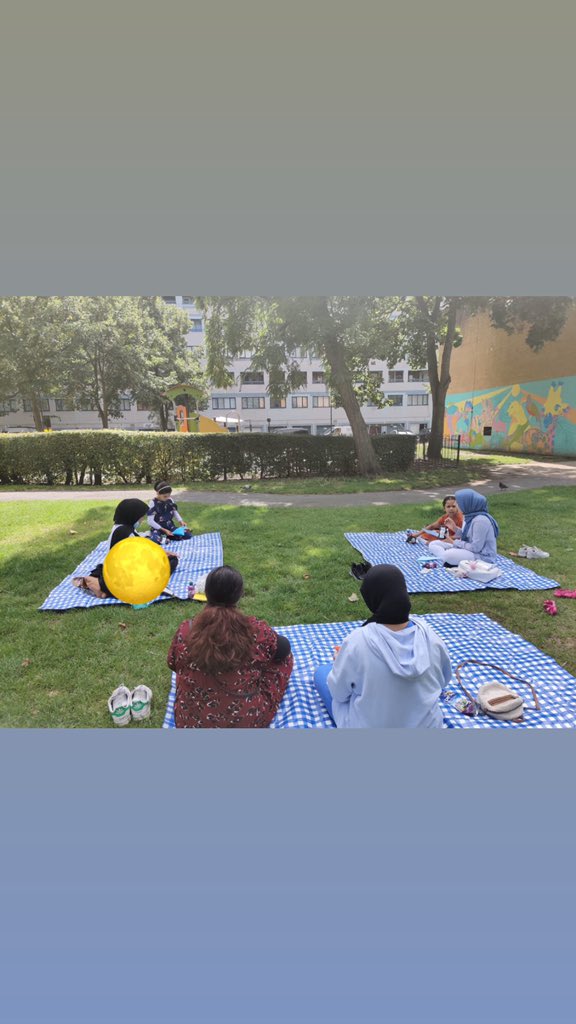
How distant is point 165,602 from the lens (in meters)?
5.28

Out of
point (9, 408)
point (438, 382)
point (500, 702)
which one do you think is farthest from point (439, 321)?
point (9, 408)

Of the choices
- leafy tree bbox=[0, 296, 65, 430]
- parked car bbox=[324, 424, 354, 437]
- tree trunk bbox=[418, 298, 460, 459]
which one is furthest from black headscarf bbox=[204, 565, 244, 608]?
leafy tree bbox=[0, 296, 65, 430]

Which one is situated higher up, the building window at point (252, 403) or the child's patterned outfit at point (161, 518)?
the building window at point (252, 403)

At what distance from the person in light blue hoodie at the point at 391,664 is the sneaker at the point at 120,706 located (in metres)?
1.53

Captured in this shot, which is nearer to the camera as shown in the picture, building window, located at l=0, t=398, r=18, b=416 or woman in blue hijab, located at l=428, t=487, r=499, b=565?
woman in blue hijab, located at l=428, t=487, r=499, b=565

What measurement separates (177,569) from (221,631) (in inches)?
155

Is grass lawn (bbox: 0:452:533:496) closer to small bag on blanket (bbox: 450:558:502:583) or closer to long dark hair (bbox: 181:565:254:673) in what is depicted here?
small bag on blanket (bbox: 450:558:502:583)

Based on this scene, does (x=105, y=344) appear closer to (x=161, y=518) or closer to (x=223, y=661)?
(x=161, y=518)

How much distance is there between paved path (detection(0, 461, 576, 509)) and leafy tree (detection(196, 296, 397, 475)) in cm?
Result: 337

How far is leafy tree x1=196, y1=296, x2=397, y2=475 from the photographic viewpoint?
13.9 meters

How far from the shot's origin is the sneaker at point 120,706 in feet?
10.7

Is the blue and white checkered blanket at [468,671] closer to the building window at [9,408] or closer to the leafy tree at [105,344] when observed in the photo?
the leafy tree at [105,344]

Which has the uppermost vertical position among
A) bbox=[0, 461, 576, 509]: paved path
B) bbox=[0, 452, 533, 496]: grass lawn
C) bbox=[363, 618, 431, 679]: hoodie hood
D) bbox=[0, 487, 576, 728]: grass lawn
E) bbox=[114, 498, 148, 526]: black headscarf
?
bbox=[114, 498, 148, 526]: black headscarf

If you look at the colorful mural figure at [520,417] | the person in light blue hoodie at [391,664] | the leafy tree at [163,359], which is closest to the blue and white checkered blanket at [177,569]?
the person in light blue hoodie at [391,664]
